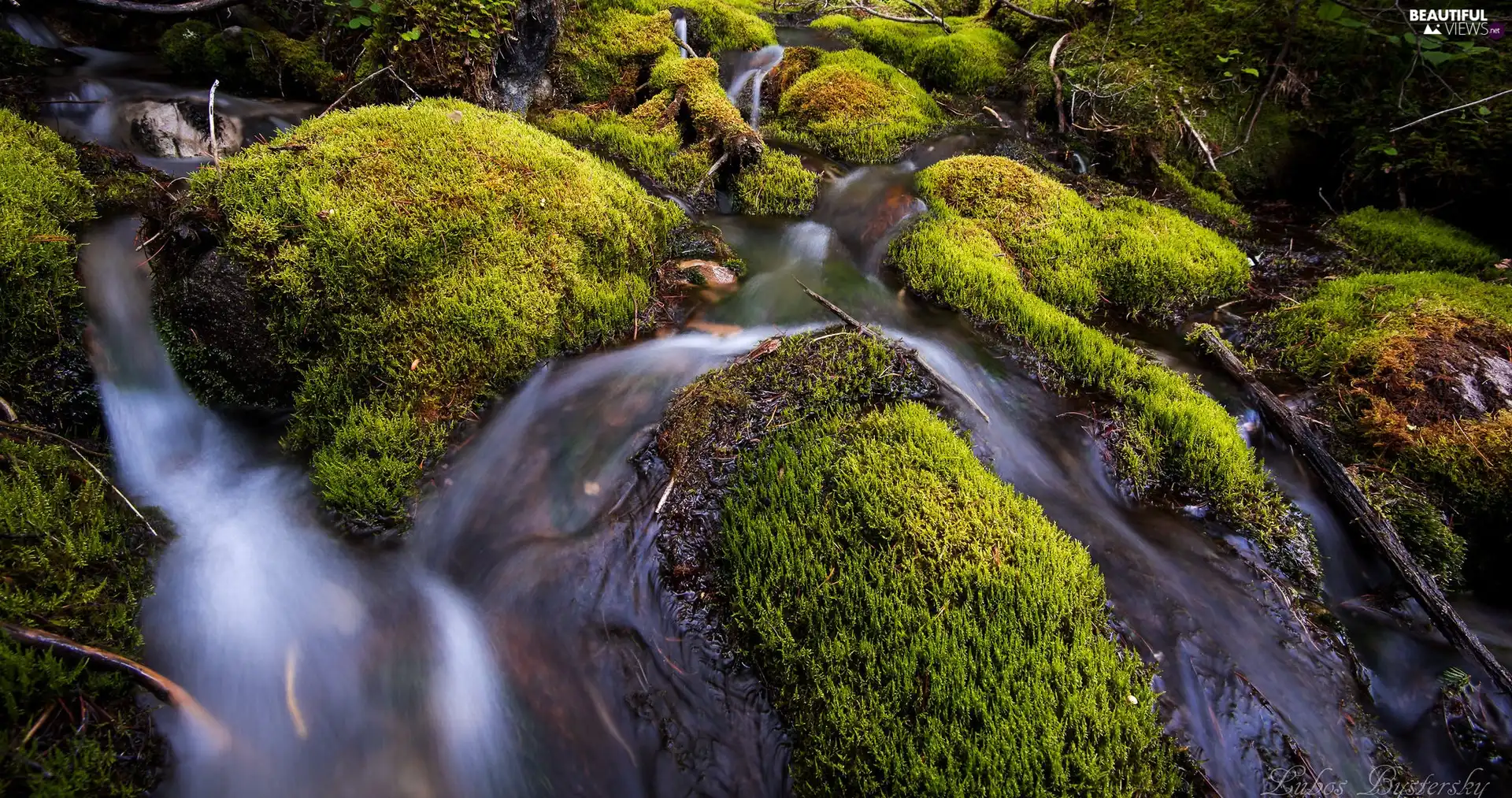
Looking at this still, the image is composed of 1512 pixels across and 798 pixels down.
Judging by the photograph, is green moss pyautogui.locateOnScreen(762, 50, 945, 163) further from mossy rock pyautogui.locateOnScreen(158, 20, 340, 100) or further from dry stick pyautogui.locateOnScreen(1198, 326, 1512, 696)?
mossy rock pyautogui.locateOnScreen(158, 20, 340, 100)

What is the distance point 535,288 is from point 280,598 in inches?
94.1

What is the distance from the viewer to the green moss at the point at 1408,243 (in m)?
5.25

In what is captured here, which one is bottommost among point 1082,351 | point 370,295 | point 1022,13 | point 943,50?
point 370,295

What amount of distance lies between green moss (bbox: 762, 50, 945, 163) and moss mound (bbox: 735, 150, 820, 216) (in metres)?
1.01

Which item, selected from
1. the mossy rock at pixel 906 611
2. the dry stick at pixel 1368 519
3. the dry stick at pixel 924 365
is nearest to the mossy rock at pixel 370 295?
the mossy rock at pixel 906 611

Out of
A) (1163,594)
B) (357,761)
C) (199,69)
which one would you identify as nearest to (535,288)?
(357,761)

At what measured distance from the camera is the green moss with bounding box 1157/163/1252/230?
609cm

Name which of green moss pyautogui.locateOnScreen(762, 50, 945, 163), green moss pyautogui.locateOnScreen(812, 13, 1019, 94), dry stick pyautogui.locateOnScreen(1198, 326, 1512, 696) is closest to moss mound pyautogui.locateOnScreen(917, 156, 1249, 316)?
dry stick pyautogui.locateOnScreen(1198, 326, 1512, 696)

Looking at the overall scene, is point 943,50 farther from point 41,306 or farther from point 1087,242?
point 41,306

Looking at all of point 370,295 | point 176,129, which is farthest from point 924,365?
point 176,129

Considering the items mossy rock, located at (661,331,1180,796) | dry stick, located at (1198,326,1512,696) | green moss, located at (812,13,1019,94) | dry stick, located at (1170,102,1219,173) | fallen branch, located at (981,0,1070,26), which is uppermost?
fallen branch, located at (981,0,1070,26)

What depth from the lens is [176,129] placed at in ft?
18.1

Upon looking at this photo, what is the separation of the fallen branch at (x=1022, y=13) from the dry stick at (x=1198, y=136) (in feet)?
8.83

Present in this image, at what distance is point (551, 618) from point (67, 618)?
6.50ft
